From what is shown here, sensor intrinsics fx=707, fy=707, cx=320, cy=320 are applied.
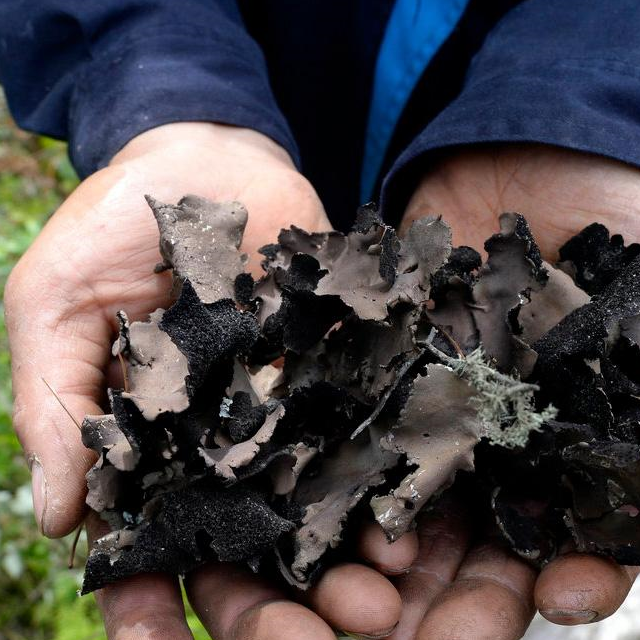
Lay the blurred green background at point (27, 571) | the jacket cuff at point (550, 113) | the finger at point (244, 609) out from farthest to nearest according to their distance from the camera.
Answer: the blurred green background at point (27, 571) → the jacket cuff at point (550, 113) → the finger at point (244, 609)

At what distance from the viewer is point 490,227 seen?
6.83 feet

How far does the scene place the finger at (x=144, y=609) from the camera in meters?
1.36

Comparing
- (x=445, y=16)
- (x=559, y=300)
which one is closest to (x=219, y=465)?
(x=559, y=300)

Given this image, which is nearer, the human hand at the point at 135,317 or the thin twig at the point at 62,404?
the human hand at the point at 135,317

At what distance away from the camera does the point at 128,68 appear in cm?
225

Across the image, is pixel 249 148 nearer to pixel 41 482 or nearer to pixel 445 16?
pixel 445 16

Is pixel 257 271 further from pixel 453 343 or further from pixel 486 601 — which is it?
pixel 486 601

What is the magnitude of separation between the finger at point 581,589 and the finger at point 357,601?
0.28 meters

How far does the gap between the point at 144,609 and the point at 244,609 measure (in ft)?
0.65

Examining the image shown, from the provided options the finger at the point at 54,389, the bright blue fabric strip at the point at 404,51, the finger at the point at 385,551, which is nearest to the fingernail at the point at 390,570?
the finger at the point at 385,551

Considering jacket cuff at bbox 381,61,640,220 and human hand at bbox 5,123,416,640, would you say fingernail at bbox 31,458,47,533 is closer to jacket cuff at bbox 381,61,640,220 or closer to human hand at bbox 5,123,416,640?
human hand at bbox 5,123,416,640

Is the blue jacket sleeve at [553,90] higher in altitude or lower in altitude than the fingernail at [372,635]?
higher

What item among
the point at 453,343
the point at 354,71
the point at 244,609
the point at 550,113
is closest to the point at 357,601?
the point at 244,609

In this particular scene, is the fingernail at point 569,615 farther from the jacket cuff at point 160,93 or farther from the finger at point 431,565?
the jacket cuff at point 160,93
